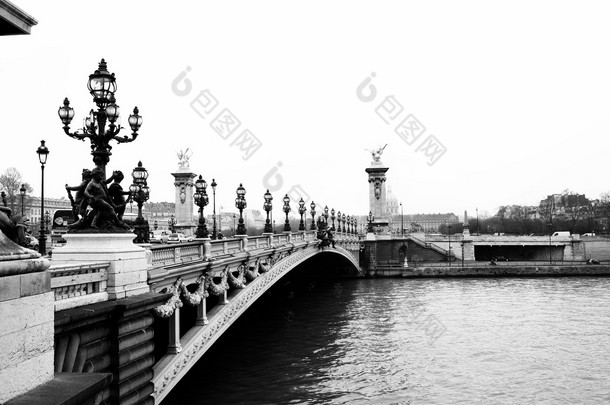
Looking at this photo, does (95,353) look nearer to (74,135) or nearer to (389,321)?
(74,135)

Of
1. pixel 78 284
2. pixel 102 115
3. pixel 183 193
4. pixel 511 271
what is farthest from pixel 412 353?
pixel 183 193

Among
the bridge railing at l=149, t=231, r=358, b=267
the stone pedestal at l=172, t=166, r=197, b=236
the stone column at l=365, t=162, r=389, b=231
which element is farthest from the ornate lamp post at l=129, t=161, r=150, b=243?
the stone column at l=365, t=162, r=389, b=231

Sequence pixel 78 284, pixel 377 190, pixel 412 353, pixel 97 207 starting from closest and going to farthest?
pixel 78 284
pixel 97 207
pixel 412 353
pixel 377 190

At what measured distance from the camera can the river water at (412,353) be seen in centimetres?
1728

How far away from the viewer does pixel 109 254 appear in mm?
9148

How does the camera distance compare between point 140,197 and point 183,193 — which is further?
point 183,193

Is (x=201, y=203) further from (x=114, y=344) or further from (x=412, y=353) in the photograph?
(x=412, y=353)

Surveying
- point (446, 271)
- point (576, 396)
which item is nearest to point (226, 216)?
point (446, 271)

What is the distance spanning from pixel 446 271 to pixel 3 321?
2055 inches

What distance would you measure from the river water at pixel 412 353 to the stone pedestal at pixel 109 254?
772 centimetres

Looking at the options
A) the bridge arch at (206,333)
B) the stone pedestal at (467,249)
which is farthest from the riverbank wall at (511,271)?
the bridge arch at (206,333)

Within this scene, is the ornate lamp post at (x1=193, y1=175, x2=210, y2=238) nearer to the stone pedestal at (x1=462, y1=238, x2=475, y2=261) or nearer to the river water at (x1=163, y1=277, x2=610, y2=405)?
the river water at (x1=163, y1=277, x2=610, y2=405)

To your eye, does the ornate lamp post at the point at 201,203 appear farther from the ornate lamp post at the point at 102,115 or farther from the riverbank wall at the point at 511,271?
the riverbank wall at the point at 511,271

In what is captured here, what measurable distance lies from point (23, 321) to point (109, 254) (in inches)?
147
